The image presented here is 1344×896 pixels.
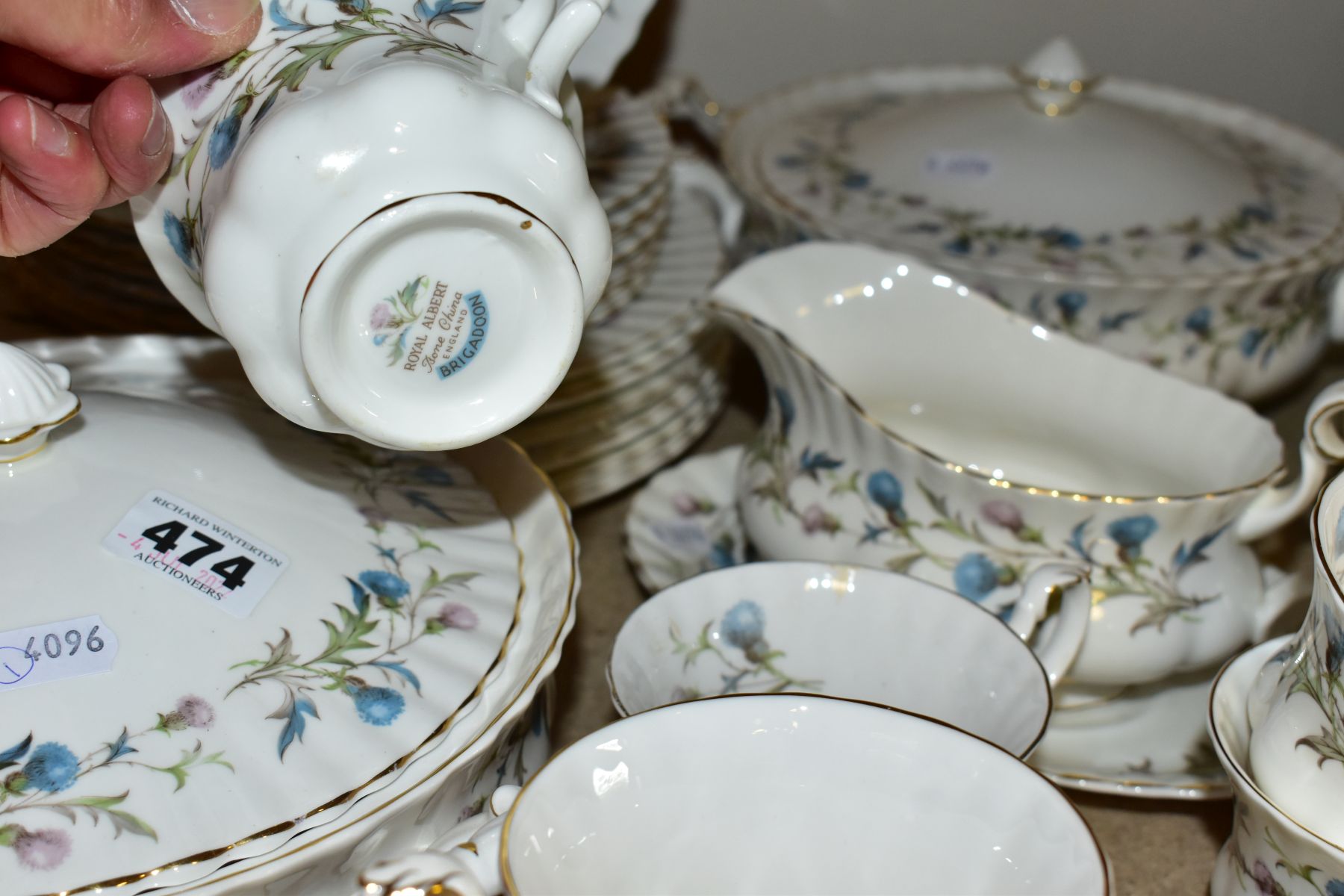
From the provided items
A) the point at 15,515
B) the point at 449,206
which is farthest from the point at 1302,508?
the point at 15,515

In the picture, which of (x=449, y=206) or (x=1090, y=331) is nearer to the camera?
(x=449, y=206)

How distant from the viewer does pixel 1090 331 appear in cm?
80

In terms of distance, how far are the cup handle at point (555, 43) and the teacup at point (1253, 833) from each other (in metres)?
0.35

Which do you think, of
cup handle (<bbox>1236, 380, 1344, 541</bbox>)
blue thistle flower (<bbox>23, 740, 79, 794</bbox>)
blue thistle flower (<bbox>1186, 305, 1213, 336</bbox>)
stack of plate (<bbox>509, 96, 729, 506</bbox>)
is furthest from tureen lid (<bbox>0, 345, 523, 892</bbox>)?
blue thistle flower (<bbox>1186, 305, 1213, 336</bbox>)

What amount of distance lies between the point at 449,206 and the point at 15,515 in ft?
0.66

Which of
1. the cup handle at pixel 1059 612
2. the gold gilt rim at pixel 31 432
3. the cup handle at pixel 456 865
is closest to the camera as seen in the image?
the cup handle at pixel 456 865

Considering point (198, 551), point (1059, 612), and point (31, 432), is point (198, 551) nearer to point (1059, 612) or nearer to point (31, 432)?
point (31, 432)

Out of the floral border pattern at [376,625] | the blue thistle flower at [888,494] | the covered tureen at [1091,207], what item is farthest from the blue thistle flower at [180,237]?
the covered tureen at [1091,207]

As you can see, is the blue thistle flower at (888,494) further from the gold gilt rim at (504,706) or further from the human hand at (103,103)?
the human hand at (103,103)

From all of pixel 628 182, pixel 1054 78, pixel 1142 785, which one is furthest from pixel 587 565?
pixel 1054 78

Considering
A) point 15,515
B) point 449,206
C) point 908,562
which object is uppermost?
point 449,206

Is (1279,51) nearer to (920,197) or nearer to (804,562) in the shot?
(920,197)

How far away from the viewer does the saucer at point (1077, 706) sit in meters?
0.63

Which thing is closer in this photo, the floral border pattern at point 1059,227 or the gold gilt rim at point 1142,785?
the gold gilt rim at point 1142,785
